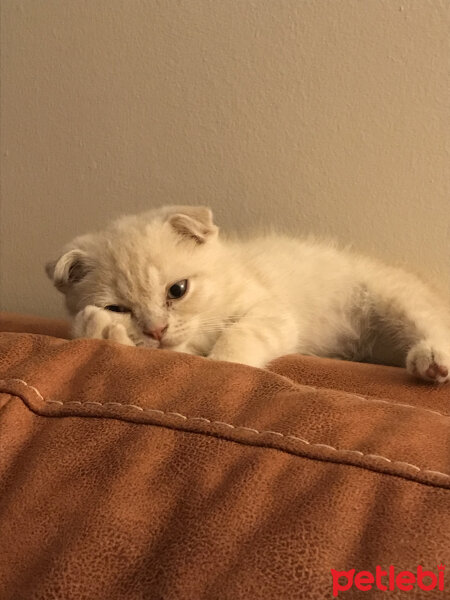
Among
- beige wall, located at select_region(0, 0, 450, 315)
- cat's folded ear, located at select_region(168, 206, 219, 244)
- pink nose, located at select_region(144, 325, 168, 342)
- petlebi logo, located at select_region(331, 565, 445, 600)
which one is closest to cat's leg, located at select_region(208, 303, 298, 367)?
pink nose, located at select_region(144, 325, 168, 342)

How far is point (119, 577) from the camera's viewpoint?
478 millimetres

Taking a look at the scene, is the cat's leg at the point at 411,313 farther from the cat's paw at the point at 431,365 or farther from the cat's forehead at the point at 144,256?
the cat's forehead at the point at 144,256

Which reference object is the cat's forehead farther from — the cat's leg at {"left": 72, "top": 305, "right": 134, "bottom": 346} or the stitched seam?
the stitched seam

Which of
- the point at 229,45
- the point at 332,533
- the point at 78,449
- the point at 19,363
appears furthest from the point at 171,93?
the point at 332,533

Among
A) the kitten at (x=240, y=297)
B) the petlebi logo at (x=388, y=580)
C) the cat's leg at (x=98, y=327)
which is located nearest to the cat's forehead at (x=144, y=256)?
the kitten at (x=240, y=297)

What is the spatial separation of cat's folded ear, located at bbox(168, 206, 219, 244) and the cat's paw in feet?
1.76

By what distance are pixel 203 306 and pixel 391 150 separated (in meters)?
0.63

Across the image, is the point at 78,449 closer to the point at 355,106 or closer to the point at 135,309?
the point at 135,309

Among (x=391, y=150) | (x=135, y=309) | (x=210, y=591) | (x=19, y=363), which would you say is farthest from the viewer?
(x=391, y=150)

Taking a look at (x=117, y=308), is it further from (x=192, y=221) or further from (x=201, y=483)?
(x=201, y=483)

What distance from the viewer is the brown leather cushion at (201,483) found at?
47 centimetres

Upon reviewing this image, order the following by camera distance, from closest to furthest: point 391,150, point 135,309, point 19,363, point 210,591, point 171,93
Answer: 1. point 210,591
2. point 19,363
3. point 135,309
4. point 391,150
5. point 171,93

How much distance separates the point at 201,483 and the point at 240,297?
0.76 m

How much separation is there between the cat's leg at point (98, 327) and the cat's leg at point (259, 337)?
186mm
